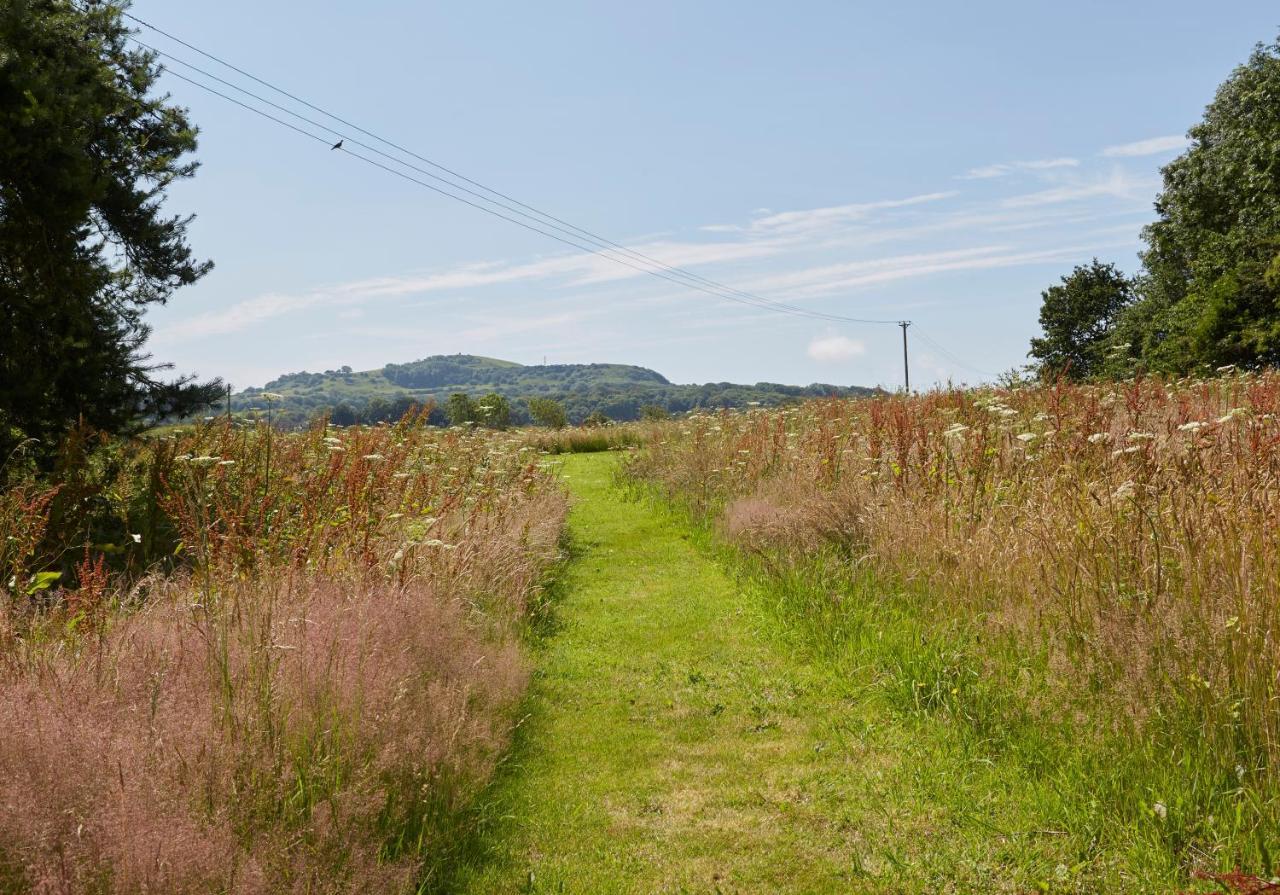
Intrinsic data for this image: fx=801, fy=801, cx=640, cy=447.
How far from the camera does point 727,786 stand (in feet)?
13.7

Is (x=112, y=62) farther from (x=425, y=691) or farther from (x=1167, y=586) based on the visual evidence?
(x=1167, y=586)

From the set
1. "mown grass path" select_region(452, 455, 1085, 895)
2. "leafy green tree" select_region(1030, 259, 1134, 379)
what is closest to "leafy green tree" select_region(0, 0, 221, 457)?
"mown grass path" select_region(452, 455, 1085, 895)

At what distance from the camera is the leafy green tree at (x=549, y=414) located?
32719 mm

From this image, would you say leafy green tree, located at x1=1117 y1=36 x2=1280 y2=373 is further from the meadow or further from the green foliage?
the meadow

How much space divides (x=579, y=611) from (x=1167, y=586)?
4.97 meters

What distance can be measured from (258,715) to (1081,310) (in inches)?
1985

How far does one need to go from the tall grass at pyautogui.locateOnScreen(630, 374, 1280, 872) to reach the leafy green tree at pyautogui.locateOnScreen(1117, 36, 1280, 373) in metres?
14.7

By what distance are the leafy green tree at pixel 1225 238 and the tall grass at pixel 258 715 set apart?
18.5m

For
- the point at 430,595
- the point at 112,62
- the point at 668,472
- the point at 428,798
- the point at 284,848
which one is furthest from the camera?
the point at 668,472

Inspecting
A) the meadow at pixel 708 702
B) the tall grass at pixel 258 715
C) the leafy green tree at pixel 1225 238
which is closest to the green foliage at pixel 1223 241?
the leafy green tree at pixel 1225 238

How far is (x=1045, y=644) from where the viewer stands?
428 centimetres

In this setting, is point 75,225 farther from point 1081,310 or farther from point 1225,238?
point 1081,310

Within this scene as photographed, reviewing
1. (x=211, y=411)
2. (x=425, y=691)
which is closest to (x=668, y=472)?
(x=211, y=411)

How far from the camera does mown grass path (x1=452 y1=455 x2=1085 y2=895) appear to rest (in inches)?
133
